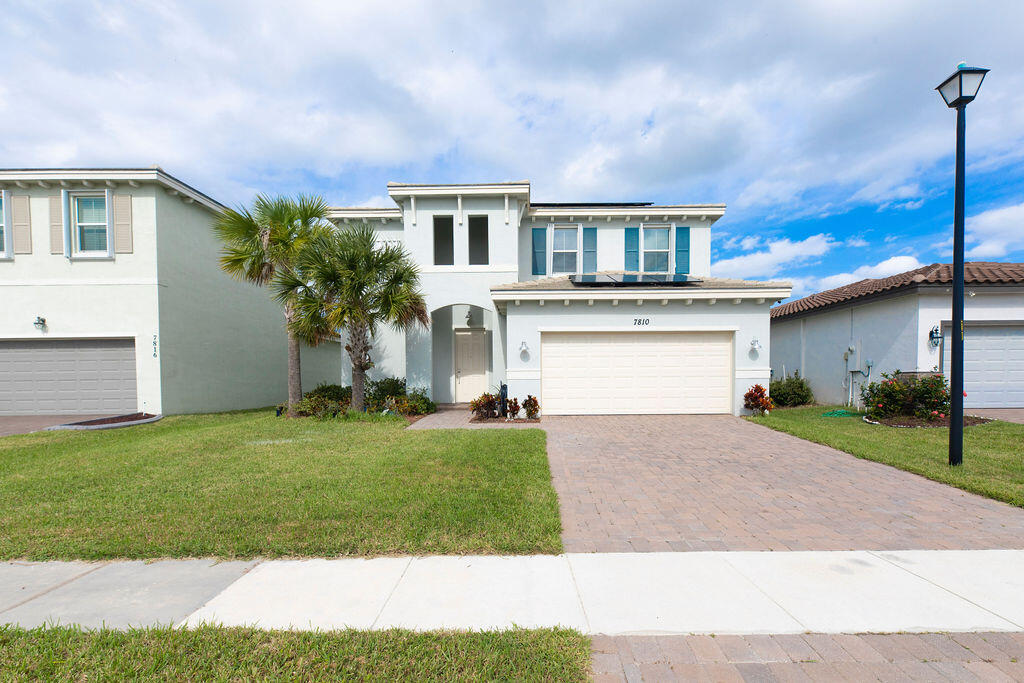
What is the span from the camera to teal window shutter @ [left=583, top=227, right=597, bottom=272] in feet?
51.3

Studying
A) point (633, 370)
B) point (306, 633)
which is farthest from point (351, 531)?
point (633, 370)

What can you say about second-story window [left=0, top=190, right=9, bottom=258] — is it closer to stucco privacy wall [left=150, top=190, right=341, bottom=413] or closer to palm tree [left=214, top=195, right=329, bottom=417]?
stucco privacy wall [left=150, top=190, right=341, bottom=413]

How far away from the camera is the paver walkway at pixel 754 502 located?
14.2 ft

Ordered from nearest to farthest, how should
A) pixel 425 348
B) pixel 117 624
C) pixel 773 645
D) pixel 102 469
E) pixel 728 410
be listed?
1. pixel 773 645
2. pixel 117 624
3. pixel 102 469
4. pixel 728 410
5. pixel 425 348

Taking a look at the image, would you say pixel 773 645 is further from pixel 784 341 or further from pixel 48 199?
pixel 48 199

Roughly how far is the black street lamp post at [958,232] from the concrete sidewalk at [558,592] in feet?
11.5

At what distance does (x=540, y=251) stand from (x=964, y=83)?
34.9 ft

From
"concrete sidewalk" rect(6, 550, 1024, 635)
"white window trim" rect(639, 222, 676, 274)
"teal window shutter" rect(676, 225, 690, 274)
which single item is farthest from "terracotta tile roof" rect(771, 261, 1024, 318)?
"concrete sidewalk" rect(6, 550, 1024, 635)

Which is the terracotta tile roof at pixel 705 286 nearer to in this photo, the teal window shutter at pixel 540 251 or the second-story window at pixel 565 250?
the teal window shutter at pixel 540 251

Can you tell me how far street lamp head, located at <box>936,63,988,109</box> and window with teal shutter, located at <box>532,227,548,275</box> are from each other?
10343mm

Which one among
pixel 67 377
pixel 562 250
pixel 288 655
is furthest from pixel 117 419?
pixel 562 250

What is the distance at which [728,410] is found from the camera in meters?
12.2

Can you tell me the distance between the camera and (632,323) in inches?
480

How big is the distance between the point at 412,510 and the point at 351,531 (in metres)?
0.72
